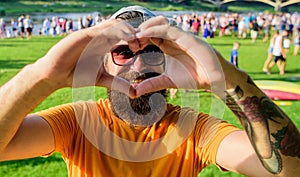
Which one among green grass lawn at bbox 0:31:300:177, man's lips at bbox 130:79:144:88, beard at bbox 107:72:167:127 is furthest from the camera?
green grass lawn at bbox 0:31:300:177

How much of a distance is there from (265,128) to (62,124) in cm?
100

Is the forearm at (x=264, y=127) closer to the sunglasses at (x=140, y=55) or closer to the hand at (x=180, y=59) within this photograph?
the hand at (x=180, y=59)

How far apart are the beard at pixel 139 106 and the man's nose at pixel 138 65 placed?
0.11 feet

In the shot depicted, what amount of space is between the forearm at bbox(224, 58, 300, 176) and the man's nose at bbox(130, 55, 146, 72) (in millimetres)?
484

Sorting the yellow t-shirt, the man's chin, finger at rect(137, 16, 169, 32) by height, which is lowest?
the yellow t-shirt

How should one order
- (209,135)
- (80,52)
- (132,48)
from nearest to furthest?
(80,52), (132,48), (209,135)

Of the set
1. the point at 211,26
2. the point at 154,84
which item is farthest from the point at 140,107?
the point at 211,26

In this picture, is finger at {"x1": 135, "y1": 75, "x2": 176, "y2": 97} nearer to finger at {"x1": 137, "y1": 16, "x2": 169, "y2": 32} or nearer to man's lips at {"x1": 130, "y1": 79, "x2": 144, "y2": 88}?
man's lips at {"x1": 130, "y1": 79, "x2": 144, "y2": 88}

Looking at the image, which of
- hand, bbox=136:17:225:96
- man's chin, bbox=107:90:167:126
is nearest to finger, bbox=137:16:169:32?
hand, bbox=136:17:225:96

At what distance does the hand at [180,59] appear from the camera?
167cm

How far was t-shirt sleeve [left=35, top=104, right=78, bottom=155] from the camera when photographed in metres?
2.06

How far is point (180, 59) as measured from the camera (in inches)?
72.2

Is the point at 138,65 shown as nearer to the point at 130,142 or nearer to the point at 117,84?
the point at 117,84

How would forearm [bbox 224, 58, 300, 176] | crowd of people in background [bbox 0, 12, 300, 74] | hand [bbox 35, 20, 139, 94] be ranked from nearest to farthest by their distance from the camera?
hand [bbox 35, 20, 139, 94]
forearm [bbox 224, 58, 300, 176]
crowd of people in background [bbox 0, 12, 300, 74]
